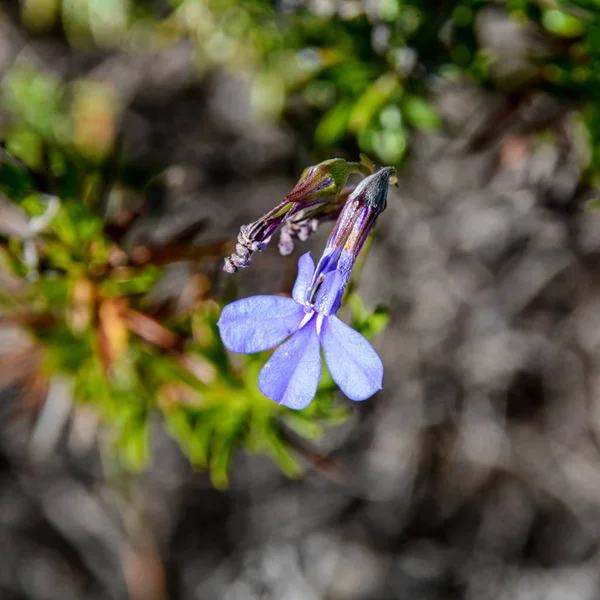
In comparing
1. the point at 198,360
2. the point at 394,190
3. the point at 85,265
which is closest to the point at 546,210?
the point at 394,190

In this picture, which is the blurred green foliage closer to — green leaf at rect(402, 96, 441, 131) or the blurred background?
green leaf at rect(402, 96, 441, 131)

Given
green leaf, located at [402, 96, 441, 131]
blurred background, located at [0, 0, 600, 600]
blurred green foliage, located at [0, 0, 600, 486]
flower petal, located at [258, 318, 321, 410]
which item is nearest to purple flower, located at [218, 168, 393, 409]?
flower petal, located at [258, 318, 321, 410]

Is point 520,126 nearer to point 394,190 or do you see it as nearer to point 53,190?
point 394,190

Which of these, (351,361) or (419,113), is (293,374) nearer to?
(351,361)

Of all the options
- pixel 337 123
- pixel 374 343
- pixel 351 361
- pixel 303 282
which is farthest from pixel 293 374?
pixel 374 343

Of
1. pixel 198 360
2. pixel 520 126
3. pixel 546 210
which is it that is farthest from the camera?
pixel 546 210

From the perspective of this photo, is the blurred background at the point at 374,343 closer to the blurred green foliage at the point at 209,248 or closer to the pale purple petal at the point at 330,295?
the blurred green foliage at the point at 209,248

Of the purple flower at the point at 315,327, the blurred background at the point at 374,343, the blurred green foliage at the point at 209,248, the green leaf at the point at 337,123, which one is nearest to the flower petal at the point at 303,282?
the purple flower at the point at 315,327
